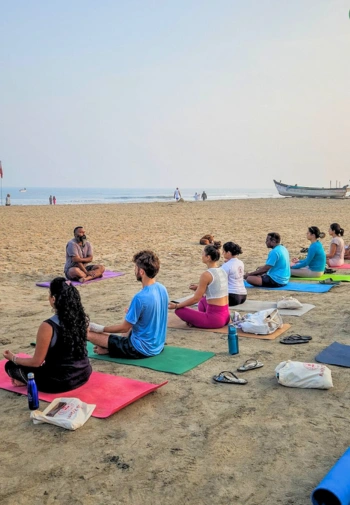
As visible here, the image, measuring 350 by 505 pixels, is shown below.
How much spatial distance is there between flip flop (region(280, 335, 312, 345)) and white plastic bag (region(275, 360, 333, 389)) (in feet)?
3.62

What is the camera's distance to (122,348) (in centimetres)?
483

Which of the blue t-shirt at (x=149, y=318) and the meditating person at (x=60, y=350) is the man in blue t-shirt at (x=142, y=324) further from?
the meditating person at (x=60, y=350)

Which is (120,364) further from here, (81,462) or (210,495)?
(210,495)

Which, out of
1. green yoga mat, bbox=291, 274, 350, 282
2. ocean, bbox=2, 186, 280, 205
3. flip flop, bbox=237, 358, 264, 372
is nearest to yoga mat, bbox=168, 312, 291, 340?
flip flop, bbox=237, 358, 264, 372

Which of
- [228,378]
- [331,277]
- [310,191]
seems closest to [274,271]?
[331,277]

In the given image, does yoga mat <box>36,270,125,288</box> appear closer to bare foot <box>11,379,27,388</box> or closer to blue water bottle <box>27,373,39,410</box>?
bare foot <box>11,379,27,388</box>

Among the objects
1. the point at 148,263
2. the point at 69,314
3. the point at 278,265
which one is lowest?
the point at 278,265

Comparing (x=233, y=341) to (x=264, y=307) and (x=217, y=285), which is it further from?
(x=264, y=307)

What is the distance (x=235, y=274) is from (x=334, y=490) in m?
4.73

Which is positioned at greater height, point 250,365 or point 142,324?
point 142,324

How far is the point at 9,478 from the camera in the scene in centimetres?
287

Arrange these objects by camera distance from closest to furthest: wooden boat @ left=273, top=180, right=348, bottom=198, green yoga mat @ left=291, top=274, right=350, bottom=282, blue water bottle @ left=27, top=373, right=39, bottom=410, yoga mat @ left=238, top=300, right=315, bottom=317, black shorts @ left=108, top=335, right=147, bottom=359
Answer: blue water bottle @ left=27, top=373, right=39, bottom=410 < black shorts @ left=108, top=335, right=147, bottom=359 < yoga mat @ left=238, top=300, right=315, bottom=317 < green yoga mat @ left=291, top=274, right=350, bottom=282 < wooden boat @ left=273, top=180, right=348, bottom=198

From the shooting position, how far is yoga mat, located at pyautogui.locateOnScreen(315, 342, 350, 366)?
181 inches

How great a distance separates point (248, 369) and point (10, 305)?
444cm
